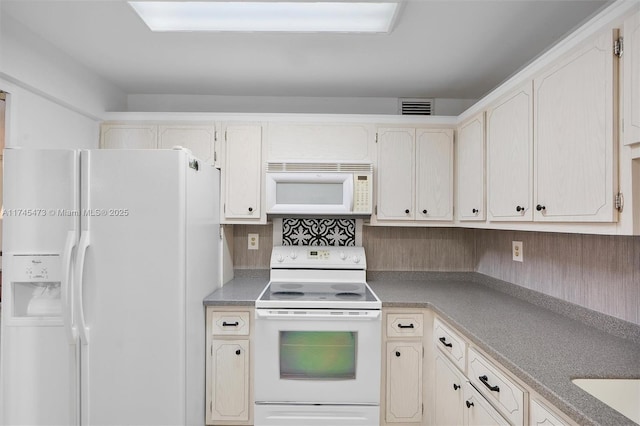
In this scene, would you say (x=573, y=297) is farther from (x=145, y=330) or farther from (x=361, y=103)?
(x=145, y=330)

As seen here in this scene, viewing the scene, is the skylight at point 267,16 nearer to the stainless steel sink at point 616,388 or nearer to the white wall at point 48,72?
the white wall at point 48,72

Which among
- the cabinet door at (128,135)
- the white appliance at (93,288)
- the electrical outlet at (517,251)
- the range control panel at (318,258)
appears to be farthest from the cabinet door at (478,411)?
the cabinet door at (128,135)

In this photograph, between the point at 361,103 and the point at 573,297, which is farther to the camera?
the point at 361,103

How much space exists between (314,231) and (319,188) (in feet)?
1.51

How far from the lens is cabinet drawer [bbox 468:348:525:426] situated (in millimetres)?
1193

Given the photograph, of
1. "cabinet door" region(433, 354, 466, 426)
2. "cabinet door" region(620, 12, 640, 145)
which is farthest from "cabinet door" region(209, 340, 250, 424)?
"cabinet door" region(620, 12, 640, 145)

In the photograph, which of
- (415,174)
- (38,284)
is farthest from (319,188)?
(38,284)

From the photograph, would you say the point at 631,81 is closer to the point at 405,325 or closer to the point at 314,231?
the point at 405,325

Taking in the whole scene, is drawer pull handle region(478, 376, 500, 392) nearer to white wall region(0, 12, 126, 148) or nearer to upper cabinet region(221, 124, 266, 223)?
upper cabinet region(221, 124, 266, 223)

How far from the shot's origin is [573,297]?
176cm

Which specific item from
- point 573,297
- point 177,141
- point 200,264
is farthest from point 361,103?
point 573,297

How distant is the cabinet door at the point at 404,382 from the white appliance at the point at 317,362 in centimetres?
11

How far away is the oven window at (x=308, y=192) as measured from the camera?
2.51 meters

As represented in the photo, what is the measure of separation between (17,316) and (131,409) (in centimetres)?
72
